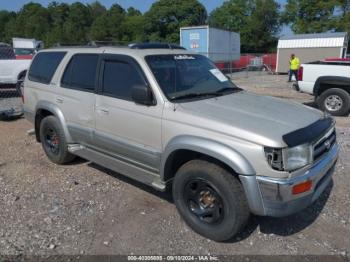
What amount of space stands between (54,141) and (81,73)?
4.37ft

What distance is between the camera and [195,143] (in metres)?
3.38

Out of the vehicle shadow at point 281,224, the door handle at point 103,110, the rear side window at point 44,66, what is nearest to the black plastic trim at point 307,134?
the vehicle shadow at point 281,224

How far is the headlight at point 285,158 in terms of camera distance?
3.02 m

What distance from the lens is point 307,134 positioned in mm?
3254

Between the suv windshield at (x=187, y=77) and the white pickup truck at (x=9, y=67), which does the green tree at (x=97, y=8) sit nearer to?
the white pickup truck at (x=9, y=67)

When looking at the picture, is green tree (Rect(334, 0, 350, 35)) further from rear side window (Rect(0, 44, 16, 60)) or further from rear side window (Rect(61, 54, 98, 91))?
rear side window (Rect(61, 54, 98, 91))

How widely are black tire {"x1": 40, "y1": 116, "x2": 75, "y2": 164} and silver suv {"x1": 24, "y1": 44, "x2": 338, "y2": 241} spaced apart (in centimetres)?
4

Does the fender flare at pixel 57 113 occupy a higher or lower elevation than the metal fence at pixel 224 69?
higher

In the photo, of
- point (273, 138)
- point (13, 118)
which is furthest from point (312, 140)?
point (13, 118)

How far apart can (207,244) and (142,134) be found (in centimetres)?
136

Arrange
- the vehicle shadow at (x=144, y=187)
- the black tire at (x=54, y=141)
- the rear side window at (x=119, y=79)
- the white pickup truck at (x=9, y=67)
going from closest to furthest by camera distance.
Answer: the rear side window at (x=119, y=79), the vehicle shadow at (x=144, y=187), the black tire at (x=54, y=141), the white pickup truck at (x=9, y=67)

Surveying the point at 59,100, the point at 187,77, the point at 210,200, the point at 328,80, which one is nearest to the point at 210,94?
the point at 187,77

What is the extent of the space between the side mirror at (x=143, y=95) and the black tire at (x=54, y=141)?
184 centimetres

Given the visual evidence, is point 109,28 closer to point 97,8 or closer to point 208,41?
point 97,8
